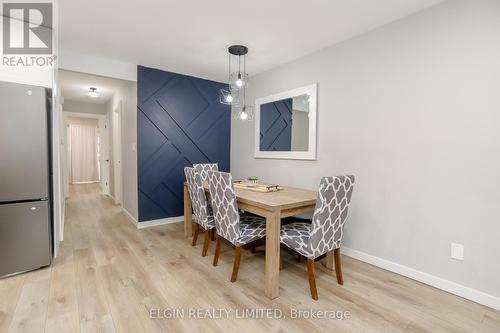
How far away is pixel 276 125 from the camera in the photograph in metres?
3.71

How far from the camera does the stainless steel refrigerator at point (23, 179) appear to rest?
2.16 m

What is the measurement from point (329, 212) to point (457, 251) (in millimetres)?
1139

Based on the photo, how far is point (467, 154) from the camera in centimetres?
196

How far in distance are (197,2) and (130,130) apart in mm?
2597

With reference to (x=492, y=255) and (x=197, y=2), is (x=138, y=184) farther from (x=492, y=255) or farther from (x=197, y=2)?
(x=492, y=255)

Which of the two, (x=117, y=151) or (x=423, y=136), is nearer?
(x=423, y=136)

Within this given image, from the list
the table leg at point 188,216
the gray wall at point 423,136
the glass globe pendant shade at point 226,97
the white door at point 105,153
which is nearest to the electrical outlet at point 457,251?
the gray wall at point 423,136

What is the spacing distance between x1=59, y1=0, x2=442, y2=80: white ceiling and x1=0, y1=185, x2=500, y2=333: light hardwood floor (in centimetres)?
245

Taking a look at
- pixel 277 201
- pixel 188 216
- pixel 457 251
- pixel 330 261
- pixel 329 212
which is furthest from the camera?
pixel 188 216

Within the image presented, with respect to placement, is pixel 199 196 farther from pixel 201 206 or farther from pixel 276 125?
pixel 276 125

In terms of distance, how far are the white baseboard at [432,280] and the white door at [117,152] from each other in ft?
14.6

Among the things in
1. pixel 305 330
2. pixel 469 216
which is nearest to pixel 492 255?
pixel 469 216

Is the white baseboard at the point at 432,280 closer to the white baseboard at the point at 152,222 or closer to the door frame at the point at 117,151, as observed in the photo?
the white baseboard at the point at 152,222

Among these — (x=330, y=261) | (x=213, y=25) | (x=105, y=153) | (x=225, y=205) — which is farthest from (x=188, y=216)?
(x=105, y=153)
